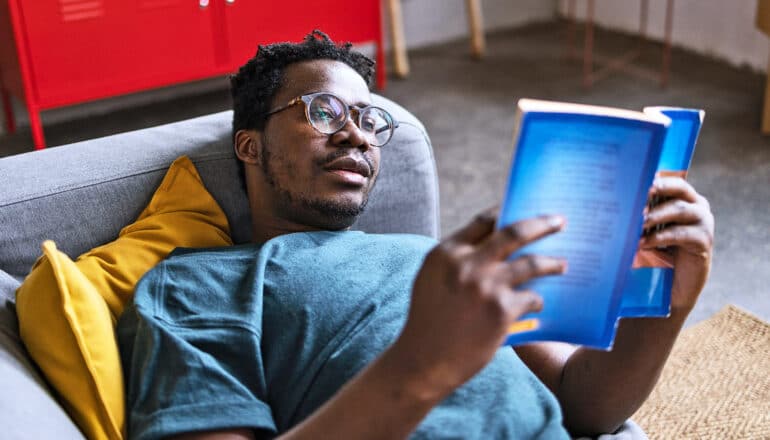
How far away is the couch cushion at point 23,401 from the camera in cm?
98

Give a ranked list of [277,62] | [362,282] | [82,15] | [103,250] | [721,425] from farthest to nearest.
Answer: [82,15] → [721,425] → [277,62] → [103,250] → [362,282]

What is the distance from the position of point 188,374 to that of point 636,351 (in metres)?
0.60

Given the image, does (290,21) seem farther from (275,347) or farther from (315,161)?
(275,347)

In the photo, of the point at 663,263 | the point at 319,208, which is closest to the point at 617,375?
the point at 663,263

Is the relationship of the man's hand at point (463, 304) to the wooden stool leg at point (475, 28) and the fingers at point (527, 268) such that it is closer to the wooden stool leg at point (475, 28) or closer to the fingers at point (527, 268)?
the fingers at point (527, 268)

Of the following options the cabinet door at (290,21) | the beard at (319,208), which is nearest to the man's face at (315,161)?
the beard at (319,208)

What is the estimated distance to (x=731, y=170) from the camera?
2.88 meters

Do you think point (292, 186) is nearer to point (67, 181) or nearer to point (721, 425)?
point (67, 181)

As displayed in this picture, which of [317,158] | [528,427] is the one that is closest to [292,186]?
[317,158]

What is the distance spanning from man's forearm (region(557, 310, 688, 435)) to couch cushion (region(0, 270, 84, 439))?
0.69 m

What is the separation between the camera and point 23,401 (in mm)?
1020

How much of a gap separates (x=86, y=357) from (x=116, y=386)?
6cm

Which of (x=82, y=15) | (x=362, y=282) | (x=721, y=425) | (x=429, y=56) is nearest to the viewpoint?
(x=362, y=282)

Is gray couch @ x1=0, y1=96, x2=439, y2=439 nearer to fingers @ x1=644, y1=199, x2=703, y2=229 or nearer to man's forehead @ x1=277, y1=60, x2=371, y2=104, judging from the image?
man's forehead @ x1=277, y1=60, x2=371, y2=104
